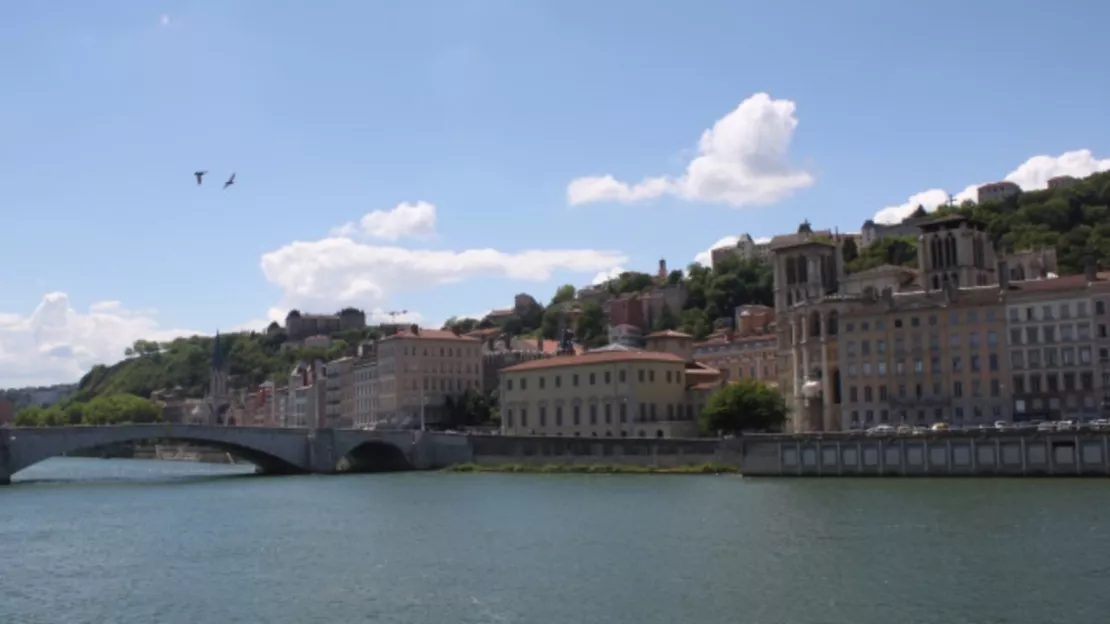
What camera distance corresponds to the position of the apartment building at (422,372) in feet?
427

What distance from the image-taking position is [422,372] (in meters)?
132

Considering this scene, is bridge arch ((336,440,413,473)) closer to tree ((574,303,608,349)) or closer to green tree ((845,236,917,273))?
tree ((574,303,608,349))

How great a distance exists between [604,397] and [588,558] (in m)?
60.1

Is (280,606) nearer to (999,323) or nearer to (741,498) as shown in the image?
(741,498)

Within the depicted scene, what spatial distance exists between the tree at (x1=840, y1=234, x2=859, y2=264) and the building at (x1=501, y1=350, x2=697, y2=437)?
60.4 metres

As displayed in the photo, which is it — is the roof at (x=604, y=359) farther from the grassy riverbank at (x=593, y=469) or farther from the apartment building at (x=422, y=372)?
the apartment building at (x=422, y=372)

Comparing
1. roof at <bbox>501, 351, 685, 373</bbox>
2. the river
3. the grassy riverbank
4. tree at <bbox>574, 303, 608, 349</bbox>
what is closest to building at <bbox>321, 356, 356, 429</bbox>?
tree at <bbox>574, 303, 608, 349</bbox>

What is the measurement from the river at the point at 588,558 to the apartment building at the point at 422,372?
2631 inches

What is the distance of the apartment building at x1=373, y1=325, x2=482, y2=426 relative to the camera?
130250 millimetres

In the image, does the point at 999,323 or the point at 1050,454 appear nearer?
the point at 1050,454

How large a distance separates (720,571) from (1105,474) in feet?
115

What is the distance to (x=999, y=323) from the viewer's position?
3103 inches

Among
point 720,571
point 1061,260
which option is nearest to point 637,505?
point 720,571

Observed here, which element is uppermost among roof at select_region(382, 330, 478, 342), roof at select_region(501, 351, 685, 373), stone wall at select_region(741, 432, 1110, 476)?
roof at select_region(382, 330, 478, 342)
